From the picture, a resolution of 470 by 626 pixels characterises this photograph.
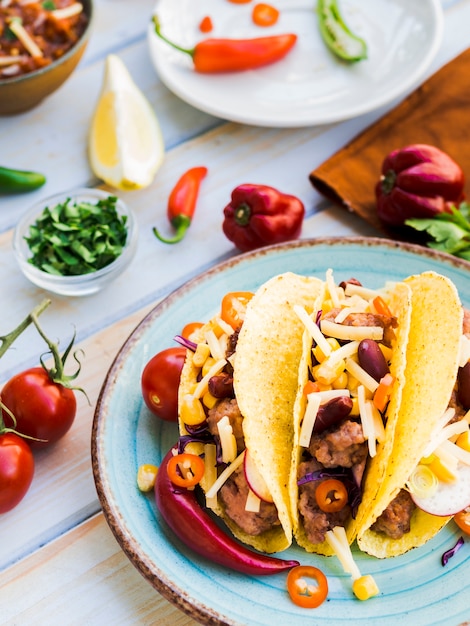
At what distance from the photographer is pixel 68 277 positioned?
4.25 metres

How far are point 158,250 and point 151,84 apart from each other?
5.26ft

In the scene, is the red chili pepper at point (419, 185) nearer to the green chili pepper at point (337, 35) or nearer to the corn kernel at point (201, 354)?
the green chili pepper at point (337, 35)

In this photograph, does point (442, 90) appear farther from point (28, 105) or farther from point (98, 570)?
point (98, 570)

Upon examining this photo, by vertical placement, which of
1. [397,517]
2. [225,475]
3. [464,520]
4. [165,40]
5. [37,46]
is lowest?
[464,520]

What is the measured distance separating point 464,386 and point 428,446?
398 millimetres

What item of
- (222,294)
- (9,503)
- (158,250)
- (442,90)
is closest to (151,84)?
(158,250)

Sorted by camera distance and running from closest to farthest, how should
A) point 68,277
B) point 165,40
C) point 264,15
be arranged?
point 68,277, point 165,40, point 264,15

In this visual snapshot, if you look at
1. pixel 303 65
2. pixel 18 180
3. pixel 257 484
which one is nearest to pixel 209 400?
pixel 257 484

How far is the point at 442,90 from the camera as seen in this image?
5273mm

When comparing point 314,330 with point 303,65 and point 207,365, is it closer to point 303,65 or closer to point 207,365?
point 207,365

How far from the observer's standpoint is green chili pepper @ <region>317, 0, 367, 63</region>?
5.31 m

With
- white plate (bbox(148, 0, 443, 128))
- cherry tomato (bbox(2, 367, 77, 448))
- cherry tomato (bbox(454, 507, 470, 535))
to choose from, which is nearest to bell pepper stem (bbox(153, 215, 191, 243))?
white plate (bbox(148, 0, 443, 128))

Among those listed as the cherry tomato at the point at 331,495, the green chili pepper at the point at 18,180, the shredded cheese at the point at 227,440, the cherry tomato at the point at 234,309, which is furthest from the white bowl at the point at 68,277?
the cherry tomato at the point at 331,495

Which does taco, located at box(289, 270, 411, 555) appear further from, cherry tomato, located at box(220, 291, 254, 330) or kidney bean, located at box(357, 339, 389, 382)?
cherry tomato, located at box(220, 291, 254, 330)
